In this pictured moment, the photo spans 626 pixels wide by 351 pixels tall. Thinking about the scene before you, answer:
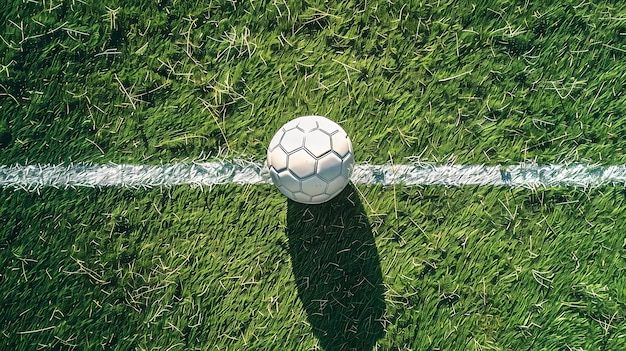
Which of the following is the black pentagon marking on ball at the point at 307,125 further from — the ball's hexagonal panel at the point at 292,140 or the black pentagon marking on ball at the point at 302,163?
the black pentagon marking on ball at the point at 302,163

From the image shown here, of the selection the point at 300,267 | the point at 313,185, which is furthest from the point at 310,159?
the point at 300,267

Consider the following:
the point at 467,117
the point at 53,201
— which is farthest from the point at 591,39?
the point at 53,201

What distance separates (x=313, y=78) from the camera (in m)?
3.57

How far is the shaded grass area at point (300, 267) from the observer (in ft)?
11.5

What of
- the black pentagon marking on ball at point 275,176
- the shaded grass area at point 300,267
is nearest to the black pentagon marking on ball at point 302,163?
the black pentagon marking on ball at point 275,176

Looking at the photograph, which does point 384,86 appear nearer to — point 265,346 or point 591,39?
point 591,39

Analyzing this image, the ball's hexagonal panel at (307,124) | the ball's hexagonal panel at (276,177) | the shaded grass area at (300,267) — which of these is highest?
the ball's hexagonal panel at (307,124)

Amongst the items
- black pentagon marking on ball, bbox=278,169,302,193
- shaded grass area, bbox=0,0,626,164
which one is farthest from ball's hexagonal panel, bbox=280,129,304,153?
shaded grass area, bbox=0,0,626,164

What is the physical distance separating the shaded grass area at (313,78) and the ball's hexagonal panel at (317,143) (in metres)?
0.62

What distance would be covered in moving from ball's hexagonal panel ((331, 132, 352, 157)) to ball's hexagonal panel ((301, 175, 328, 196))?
0.64ft

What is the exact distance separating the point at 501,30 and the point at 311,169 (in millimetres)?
1797

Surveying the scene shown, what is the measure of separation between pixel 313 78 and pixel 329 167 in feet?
2.97

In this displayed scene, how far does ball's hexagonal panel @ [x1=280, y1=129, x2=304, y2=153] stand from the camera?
2.95 m

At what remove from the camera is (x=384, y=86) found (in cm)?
357
